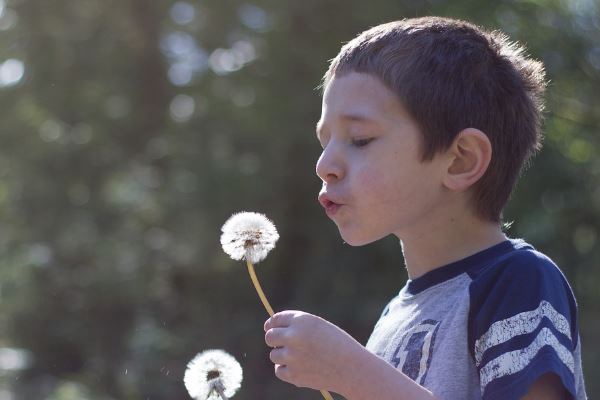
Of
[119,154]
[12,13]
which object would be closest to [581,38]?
[119,154]

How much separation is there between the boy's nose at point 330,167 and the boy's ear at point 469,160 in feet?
0.51

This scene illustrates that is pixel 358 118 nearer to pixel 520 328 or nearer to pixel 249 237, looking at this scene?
pixel 249 237

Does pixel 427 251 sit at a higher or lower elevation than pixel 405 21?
lower

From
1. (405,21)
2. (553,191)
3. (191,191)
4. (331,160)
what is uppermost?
(191,191)

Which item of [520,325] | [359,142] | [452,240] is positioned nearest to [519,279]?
[520,325]

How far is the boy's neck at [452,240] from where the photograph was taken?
1223 millimetres

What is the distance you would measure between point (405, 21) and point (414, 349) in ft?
1.70

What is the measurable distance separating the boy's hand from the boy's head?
32 centimetres

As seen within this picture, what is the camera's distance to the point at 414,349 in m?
1.15

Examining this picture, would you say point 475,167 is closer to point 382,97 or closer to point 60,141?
point 382,97

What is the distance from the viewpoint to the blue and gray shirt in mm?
1012

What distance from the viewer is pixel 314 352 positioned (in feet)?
3.37

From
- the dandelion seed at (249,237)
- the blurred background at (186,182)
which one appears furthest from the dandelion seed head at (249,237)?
the blurred background at (186,182)

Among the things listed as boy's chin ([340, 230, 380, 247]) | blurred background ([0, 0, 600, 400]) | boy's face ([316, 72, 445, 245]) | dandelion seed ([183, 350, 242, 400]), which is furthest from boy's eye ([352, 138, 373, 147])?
blurred background ([0, 0, 600, 400])
